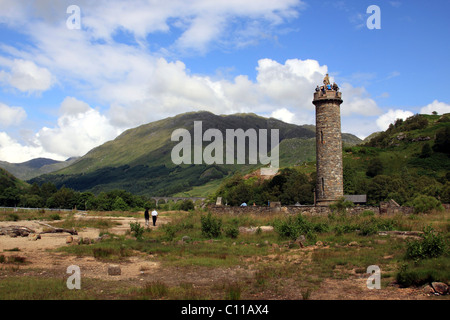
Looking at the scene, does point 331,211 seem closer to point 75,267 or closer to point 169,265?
point 169,265

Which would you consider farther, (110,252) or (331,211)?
(331,211)

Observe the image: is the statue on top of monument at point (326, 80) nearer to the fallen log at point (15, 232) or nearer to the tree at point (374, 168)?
the fallen log at point (15, 232)

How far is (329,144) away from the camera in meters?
35.8

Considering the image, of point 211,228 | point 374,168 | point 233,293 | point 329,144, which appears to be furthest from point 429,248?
point 374,168

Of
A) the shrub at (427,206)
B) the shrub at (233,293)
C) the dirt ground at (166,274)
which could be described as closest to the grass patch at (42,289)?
the dirt ground at (166,274)

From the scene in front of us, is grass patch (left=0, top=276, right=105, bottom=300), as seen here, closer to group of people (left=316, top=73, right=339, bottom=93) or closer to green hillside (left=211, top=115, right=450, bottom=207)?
green hillside (left=211, top=115, right=450, bottom=207)

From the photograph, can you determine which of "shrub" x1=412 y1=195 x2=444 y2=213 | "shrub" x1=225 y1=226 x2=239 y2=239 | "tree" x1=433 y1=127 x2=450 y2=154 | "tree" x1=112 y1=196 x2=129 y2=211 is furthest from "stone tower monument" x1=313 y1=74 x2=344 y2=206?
"tree" x1=433 y1=127 x2=450 y2=154

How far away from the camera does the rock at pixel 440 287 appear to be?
8867 millimetres

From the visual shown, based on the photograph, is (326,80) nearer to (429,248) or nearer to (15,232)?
(429,248)

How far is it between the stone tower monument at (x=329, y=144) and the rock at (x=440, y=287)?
26.5 metres
